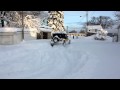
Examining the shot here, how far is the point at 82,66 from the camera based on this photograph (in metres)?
10.5

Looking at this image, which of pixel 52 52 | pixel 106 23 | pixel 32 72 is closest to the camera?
pixel 32 72

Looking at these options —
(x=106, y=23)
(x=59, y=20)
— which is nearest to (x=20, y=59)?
(x=59, y=20)

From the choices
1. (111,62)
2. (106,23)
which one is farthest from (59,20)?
(111,62)
